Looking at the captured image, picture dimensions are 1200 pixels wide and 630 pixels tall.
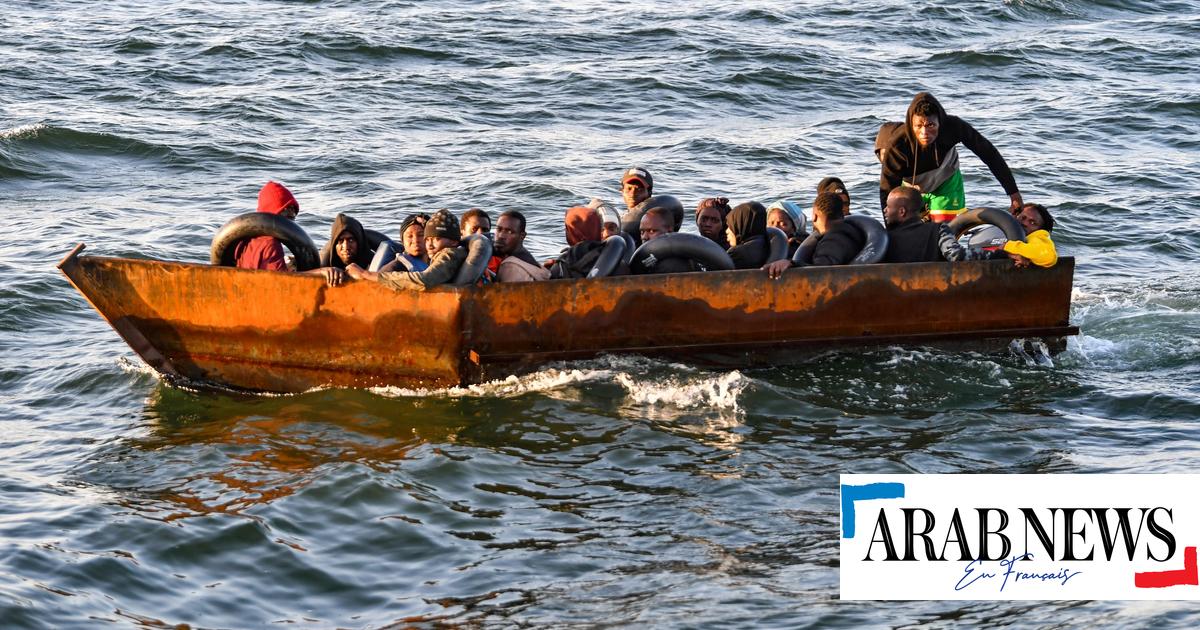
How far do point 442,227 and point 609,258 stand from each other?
1298mm

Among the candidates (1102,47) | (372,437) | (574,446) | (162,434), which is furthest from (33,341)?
(1102,47)

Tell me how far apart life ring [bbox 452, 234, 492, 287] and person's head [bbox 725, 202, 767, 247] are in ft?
6.76

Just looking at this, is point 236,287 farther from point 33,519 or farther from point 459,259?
point 33,519

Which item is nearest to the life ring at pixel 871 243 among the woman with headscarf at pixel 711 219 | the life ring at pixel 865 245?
the life ring at pixel 865 245

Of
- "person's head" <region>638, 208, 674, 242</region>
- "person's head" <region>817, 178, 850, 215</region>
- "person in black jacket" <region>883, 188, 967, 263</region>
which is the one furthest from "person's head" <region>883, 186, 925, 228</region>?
"person's head" <region>638, 208, 674, 242</region>

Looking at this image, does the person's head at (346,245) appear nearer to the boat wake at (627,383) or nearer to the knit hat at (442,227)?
the knit hat at (442,227)

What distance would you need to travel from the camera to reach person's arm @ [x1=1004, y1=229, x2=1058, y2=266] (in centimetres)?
1112

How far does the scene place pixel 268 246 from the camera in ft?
35.8

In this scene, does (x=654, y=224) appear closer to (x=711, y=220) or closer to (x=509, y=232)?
(x=711, y=220)

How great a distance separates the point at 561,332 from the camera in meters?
10.9

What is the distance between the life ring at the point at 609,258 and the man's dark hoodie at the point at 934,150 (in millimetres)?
2485

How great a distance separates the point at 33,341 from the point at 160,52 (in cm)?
1354

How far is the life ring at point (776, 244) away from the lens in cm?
1128

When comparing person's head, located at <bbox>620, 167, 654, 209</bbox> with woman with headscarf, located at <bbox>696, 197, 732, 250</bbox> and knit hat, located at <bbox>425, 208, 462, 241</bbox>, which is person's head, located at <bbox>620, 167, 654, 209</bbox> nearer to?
woman with headscarf, located at <bbox>696, 197, 732, 250</bbox>
